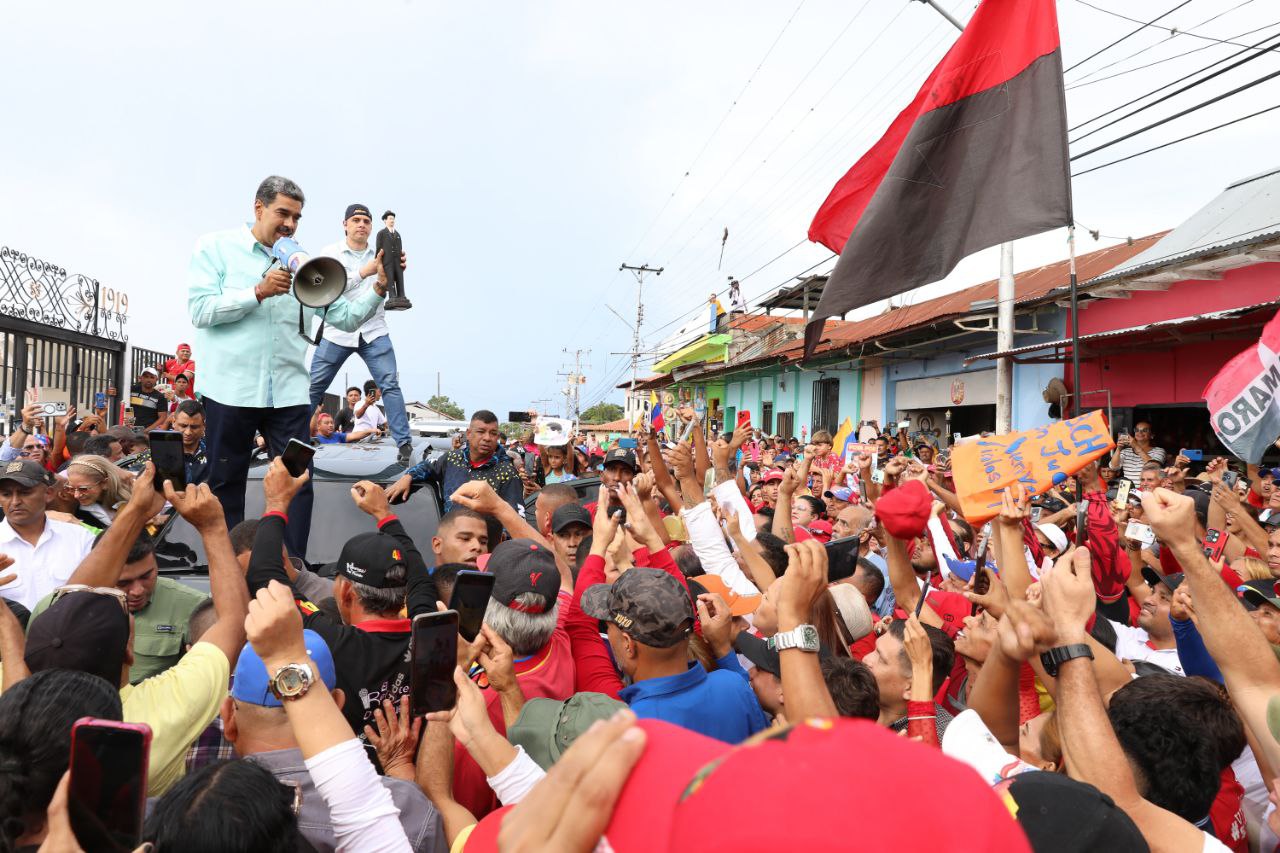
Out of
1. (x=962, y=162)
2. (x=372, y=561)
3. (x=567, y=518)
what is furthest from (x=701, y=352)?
(x=372, y=561)

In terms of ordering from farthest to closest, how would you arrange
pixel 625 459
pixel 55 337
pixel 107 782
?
1. pixel 55 337
2. pixel 625 459
3. pixel 107 782

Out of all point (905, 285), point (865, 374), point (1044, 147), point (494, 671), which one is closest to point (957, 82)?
point (1044, 147)

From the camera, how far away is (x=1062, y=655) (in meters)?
2.24

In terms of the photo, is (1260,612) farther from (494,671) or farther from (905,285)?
(494,671)

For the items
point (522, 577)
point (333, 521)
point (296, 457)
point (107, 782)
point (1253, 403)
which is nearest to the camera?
point (107, 782)

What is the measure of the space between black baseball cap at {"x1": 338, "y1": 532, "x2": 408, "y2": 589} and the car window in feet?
7.65

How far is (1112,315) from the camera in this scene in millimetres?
14461

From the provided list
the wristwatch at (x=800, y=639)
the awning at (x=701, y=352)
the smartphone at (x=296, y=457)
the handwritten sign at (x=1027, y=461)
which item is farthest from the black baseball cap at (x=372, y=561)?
the awning at (x=701, y=352)

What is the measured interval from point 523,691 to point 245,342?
2938 millimetres

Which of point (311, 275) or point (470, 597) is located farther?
point (311, 275)

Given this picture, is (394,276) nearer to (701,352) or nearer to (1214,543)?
(1214,543)

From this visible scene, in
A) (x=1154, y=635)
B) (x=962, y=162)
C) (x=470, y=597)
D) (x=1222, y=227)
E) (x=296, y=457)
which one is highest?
(x=1222, y=227)

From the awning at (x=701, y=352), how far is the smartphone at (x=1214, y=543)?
2971 centimetres

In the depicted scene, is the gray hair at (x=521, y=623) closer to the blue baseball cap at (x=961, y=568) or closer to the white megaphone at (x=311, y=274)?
the white megaphone at (x=311, y=274)
